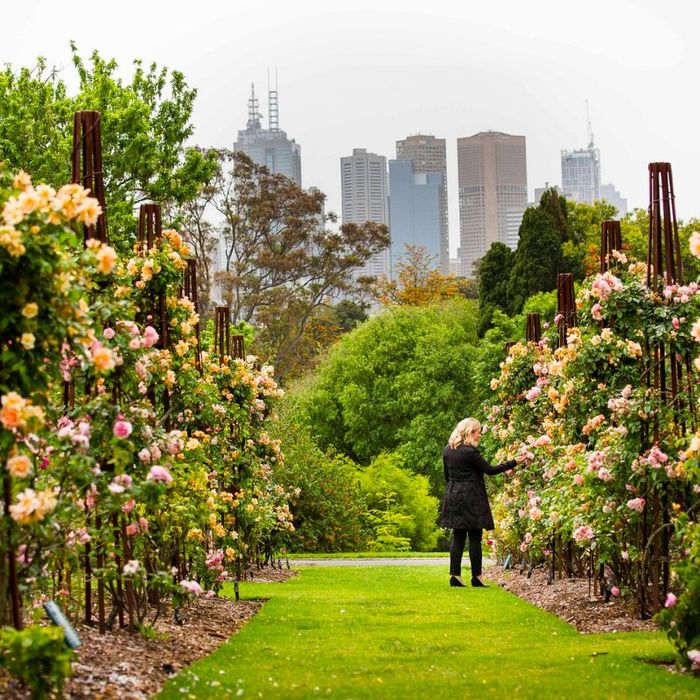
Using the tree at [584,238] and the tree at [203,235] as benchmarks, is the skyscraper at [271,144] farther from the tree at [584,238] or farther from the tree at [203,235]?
the tree at [203,235]

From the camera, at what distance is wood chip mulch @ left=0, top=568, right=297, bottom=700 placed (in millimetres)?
5695

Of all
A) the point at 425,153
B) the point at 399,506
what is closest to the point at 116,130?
the point at 399,506

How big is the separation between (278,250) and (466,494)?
98.2 ft

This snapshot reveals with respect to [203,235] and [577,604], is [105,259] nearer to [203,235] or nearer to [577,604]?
[577,604]

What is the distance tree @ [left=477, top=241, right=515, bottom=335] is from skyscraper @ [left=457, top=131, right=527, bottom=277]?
70.3 metres

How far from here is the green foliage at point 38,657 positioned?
4.93 metres

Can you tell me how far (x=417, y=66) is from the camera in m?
85.8

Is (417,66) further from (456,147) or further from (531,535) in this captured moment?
(531,535)

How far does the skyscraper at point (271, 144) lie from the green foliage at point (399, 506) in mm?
67101

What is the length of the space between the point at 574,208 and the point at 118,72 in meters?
23.4

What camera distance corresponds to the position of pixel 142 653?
7.00m

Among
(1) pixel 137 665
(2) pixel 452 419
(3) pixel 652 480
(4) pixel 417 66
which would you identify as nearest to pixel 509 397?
(3) pixel 652 480

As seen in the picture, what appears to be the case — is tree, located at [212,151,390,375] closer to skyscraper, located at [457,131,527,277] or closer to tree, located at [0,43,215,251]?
tree, located at [0,43,215,251]

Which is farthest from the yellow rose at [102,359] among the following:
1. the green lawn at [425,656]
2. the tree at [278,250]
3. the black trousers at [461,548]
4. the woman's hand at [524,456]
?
the tree at [278,250]
